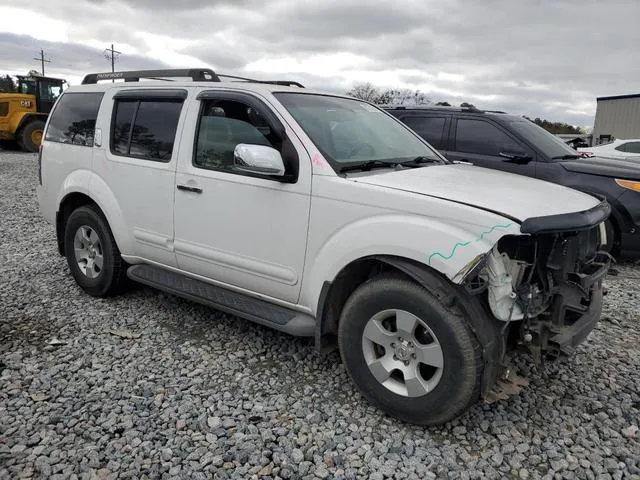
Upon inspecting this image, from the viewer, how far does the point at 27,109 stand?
1875 centimetres

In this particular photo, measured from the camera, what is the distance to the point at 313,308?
3277 mm

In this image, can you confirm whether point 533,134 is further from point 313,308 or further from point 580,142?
point 313,308

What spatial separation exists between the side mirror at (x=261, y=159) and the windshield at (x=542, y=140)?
4.54 meters

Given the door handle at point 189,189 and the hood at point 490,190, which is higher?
the hood at point 490,190

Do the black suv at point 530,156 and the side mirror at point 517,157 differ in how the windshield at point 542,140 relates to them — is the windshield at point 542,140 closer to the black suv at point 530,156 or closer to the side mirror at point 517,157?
the black suv at point 530,156

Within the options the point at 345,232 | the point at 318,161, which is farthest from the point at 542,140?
the point at 345,232

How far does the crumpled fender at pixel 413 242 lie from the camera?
8.44 ft

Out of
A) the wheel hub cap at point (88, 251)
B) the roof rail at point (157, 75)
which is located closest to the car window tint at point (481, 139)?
the roof rail at point (157, 75)

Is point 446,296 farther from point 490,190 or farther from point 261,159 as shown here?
point 261,159

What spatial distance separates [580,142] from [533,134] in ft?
8.64

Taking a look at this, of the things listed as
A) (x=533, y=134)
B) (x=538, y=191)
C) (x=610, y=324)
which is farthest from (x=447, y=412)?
(x=533, y=134)

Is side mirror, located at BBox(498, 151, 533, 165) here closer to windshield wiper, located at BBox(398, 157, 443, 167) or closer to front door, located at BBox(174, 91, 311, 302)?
windshield wiper, located at BBox(398, 157, 443, 167)

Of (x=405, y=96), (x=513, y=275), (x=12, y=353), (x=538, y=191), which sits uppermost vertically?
(x=405, y=96)

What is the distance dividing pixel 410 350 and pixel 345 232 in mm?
759
